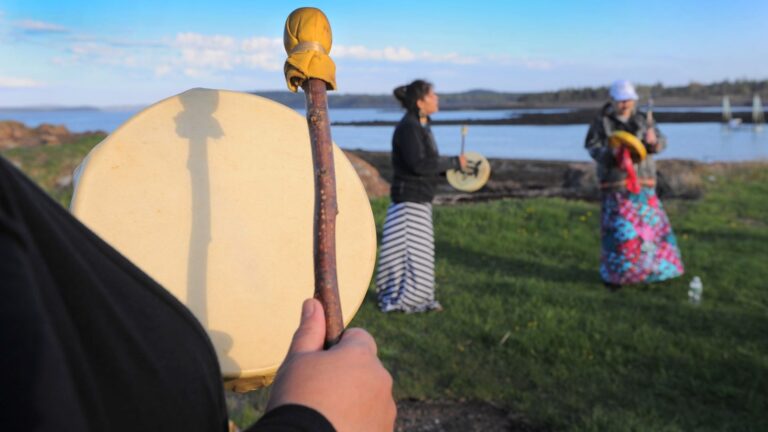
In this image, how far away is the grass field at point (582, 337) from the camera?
397 cm

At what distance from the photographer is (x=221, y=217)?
4.15ft

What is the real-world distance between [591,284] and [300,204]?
5674 millimetres

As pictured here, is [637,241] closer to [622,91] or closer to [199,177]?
[622,91]

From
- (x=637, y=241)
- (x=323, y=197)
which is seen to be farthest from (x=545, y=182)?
(x=323, y=197)

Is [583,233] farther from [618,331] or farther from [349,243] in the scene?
[349,243]

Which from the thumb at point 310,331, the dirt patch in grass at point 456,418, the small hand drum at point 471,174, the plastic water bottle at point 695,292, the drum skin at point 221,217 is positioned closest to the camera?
the thumb at point 310,331

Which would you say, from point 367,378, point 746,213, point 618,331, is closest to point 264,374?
point 367,378

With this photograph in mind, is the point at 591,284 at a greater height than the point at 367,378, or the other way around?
the point at 367,378

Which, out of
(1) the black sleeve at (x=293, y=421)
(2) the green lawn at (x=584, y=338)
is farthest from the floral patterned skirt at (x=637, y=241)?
(1) the black sleeve at (x=293, y=421)

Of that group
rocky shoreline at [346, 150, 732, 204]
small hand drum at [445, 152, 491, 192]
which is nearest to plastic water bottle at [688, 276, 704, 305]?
small hand drum at [445, 152, 491, 192]

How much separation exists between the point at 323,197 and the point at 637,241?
18.8ft

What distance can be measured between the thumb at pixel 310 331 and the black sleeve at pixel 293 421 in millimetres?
107

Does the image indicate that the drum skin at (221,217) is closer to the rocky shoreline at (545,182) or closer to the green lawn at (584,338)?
the green lawn at (584,338)

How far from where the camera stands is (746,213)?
10.2 m
